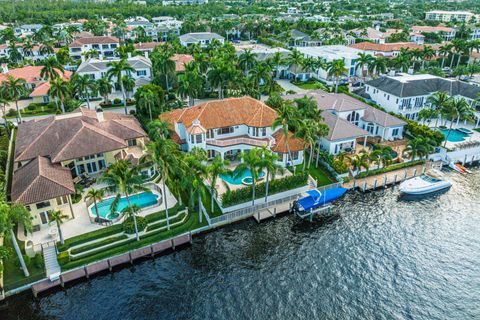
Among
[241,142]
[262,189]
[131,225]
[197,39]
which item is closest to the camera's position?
[131,225]

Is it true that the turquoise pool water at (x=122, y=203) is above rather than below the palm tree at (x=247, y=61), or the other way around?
below

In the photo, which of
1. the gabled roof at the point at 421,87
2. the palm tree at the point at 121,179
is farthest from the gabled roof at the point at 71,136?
the gabled roof at the point at 421,87

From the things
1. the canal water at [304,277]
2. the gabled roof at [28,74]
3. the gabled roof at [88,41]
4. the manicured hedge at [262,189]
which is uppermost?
the gabled roof at [88,41]

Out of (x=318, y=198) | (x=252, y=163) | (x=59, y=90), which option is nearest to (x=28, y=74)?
(x=59, y=90)

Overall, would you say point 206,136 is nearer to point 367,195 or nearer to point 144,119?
point 144,119

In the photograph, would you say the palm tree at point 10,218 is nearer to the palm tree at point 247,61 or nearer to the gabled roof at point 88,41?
the palm tree at point 247,61

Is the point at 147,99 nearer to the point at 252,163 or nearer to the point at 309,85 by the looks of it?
the point at 252,163

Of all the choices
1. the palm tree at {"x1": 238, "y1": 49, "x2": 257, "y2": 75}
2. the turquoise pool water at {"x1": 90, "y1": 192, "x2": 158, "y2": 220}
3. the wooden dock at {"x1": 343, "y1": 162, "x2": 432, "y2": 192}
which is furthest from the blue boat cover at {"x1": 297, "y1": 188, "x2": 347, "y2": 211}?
the palm tree at {"x1": 238, "y1": 49, "x2": 257, "y2": 75}
